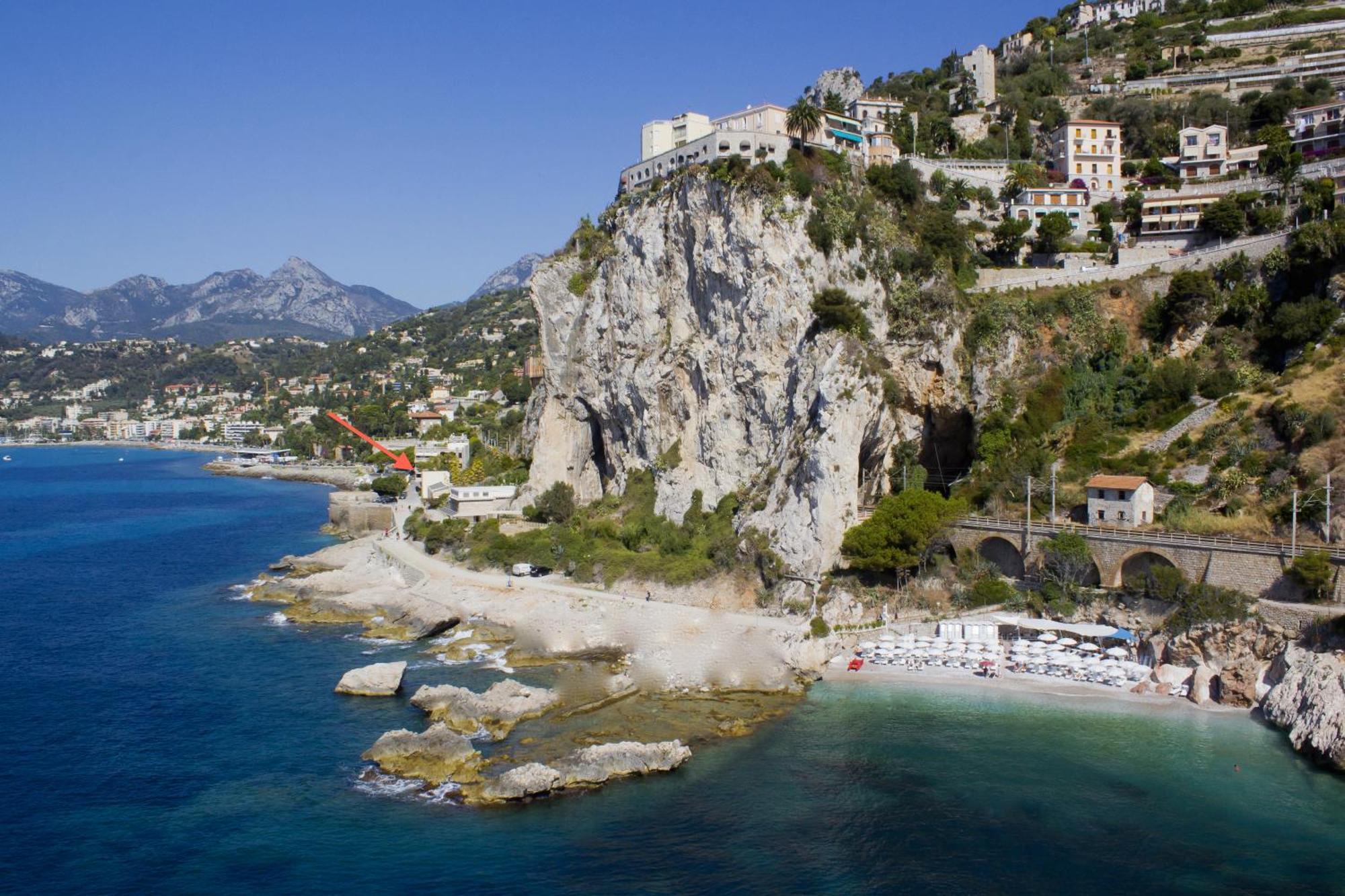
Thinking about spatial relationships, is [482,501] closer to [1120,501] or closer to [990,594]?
[990,594]

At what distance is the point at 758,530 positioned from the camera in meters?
36.5

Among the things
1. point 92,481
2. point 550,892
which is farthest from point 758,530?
point 92,481

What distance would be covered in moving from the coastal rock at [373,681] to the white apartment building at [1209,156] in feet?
148

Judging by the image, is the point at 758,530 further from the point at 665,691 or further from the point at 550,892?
the point at 550,892

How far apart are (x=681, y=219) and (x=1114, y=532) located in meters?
22.9

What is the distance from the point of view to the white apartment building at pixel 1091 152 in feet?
181

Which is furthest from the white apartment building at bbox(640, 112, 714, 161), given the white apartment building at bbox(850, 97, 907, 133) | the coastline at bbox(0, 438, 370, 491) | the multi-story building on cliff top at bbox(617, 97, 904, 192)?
the coastline at bbox(0, 438, 370, 491)

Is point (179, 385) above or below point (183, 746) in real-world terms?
above

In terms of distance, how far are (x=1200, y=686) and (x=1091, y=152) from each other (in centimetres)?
3832

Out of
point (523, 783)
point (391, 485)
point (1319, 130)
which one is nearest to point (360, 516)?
point (391, 485)

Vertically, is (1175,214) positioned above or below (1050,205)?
below

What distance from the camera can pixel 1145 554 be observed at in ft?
99.9

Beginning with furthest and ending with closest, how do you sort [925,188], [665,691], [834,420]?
1. [925,188]
2. [834,420]
3. [665,691]

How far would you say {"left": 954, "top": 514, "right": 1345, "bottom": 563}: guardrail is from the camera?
Result: 27.4m
